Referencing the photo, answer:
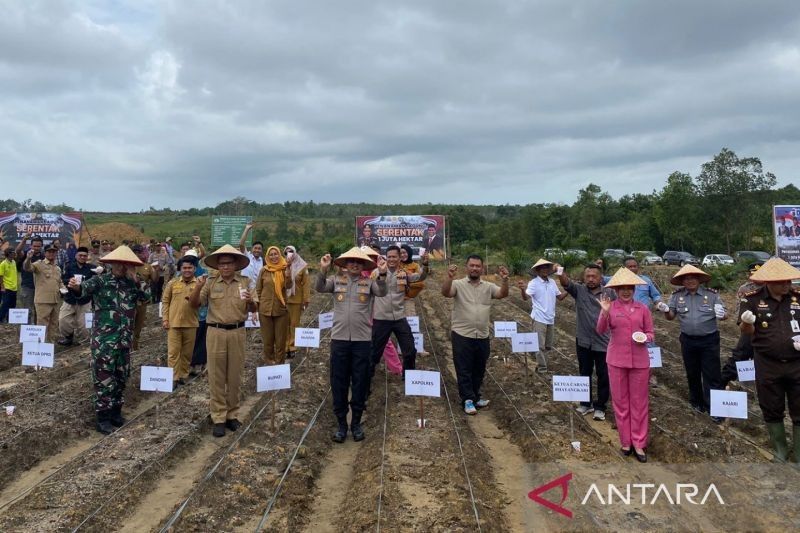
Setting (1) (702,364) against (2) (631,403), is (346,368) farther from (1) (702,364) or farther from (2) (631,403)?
(1) (702,364)

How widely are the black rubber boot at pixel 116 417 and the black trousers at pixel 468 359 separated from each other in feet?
11.1

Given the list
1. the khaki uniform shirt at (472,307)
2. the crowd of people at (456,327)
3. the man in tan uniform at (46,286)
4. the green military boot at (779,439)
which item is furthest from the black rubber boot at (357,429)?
the man in tan uniform at (46,286)

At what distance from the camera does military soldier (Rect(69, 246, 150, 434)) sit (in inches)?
196

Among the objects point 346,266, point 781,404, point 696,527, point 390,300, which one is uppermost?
point 346,266

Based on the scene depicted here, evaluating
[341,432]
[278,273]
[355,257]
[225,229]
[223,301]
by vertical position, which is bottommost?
[341,432]

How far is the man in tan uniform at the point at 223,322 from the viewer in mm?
4992

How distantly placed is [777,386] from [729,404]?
40 centimetres

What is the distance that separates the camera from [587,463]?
4.56 metres

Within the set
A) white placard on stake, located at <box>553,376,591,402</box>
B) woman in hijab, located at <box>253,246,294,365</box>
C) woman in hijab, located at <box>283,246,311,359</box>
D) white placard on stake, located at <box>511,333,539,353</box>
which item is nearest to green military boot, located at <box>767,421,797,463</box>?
white placard on stake, located at <box>553,376,591,402</box>

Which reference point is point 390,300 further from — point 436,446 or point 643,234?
point 643,234

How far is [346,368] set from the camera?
5.08 m

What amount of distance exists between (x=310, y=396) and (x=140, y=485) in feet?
8.30

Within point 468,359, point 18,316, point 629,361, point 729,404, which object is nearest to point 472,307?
point 468,359

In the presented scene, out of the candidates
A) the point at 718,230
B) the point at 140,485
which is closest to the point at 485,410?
the point at 140,485
